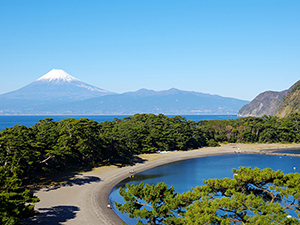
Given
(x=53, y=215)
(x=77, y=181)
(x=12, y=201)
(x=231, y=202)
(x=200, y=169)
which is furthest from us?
(x=200, y=169)

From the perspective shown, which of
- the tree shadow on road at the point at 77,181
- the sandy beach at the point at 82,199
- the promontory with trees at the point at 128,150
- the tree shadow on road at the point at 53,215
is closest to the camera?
the promontory with trees at the point at 128,150

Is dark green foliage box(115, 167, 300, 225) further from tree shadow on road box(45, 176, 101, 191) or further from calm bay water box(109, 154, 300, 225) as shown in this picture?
tree shadow on road box(45, 176, 101, 191)

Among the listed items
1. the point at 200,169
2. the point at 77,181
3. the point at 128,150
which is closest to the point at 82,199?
the point at 77,181

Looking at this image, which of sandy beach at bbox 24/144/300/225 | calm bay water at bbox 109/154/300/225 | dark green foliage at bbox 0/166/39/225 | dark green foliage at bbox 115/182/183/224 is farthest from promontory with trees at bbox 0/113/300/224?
calm bay water at bbox 109/154/300/225

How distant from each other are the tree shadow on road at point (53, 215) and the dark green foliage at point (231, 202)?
34.1ft

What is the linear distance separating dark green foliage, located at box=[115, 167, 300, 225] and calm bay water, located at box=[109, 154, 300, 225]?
12.2 metres

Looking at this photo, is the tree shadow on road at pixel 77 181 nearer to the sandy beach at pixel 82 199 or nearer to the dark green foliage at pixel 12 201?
the sandy beach at pixel 82 199

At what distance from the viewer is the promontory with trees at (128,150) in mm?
17453

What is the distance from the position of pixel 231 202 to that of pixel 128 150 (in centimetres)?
4438

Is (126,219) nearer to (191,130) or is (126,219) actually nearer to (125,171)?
(125,171)

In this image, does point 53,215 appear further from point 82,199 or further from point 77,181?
point 77,181

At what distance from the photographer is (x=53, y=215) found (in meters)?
26.2

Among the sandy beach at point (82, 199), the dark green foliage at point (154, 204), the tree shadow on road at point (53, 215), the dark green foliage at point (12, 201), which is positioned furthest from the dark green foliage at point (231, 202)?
the tree shadow on road at point (53, 215)

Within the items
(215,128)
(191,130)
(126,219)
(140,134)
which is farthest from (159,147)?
(126,219)
